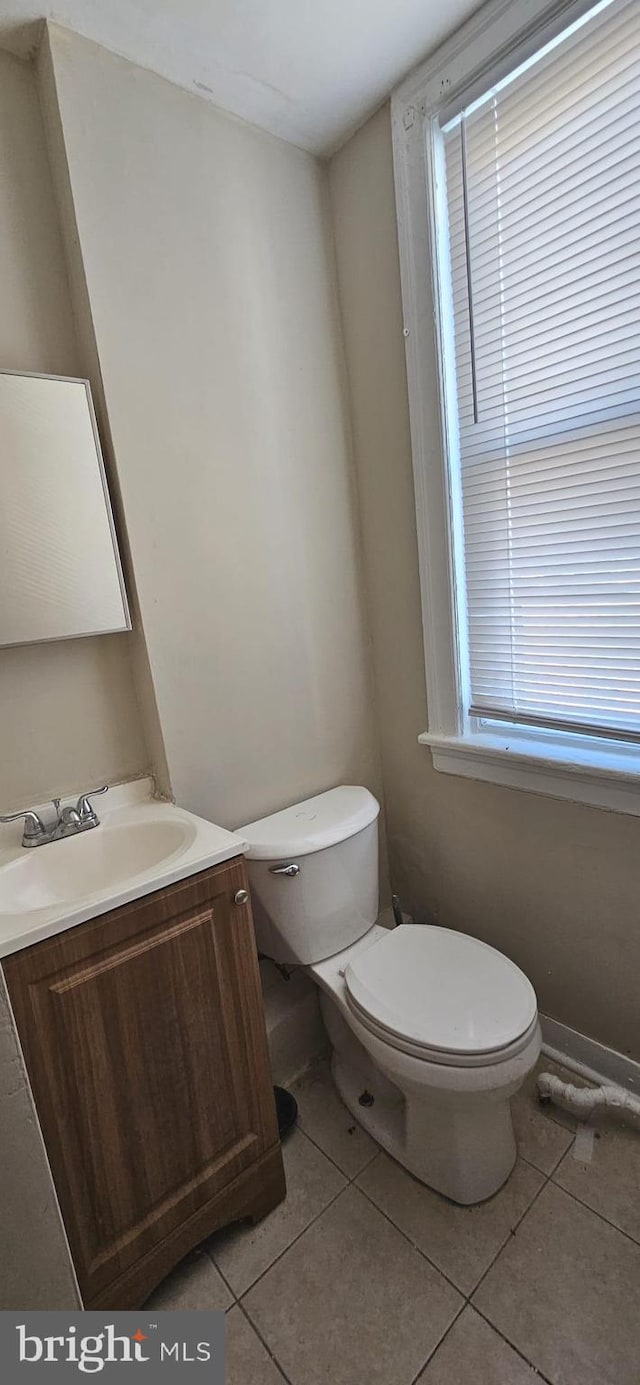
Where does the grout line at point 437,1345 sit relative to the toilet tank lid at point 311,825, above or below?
below

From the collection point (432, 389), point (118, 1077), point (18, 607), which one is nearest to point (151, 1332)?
point (118, 1077)

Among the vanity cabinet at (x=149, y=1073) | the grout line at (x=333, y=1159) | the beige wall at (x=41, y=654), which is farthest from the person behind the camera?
the grout line at (x=333, y=1159)

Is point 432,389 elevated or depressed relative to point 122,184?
depressed

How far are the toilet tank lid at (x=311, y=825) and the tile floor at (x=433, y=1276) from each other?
72 centimetres

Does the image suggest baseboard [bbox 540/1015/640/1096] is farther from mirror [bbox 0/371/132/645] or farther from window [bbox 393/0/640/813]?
mirror [bbox 0/371/132/645]

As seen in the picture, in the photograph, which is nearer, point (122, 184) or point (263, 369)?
point (122, 184)

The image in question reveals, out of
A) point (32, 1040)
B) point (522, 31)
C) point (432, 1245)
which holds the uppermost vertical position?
point (522, 31)

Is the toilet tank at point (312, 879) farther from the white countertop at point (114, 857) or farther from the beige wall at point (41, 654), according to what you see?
the beige wall at point (41, 654)

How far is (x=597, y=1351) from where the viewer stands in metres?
0.95

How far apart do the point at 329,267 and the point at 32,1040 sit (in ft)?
6.14

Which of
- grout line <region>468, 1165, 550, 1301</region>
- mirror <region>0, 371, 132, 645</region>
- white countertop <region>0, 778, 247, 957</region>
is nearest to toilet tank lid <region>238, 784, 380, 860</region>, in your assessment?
white countertop <region>0, 778, 247, 957</region>

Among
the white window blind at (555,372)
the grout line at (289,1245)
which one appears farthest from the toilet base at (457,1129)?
the white window blind at (555,372)

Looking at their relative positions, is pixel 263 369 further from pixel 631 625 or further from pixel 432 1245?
pixel 432 1245

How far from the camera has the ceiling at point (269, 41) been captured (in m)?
1.09
